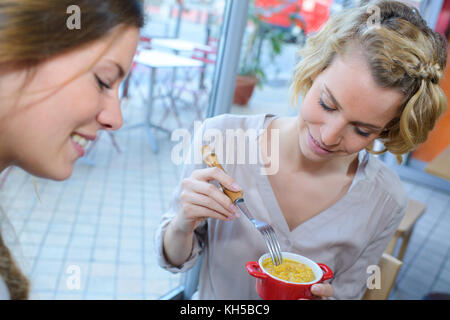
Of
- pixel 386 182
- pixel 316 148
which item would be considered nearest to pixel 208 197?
pixel 316 148

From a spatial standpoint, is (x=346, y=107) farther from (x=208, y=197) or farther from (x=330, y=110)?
(x=208, y=197)

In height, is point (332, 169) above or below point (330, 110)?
below

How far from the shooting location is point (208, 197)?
2.72ft

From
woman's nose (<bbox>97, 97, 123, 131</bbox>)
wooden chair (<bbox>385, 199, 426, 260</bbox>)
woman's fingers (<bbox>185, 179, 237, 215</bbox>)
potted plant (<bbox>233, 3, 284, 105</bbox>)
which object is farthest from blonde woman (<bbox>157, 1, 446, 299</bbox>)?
potted plant (<bbox>233, 3, 284, 105</bbox>)

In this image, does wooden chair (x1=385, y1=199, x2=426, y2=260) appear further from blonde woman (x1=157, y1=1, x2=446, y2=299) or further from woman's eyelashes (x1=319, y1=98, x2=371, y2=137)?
woman's eyelashes (x1=319, y1=98, x2=371, y2=137)

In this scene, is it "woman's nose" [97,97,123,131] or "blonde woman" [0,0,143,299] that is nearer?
"blonde woman" [0,0,143,299]

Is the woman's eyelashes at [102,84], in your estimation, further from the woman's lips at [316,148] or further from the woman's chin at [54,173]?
the woman's lips at [316,148]

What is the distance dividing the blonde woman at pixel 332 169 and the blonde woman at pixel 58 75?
0.33m

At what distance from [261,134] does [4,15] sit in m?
0.73

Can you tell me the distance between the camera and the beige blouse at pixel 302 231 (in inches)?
40.8

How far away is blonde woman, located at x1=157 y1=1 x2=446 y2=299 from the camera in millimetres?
839

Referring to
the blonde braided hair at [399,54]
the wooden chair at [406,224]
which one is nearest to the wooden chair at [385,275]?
the blonde braided hair at [399,54]

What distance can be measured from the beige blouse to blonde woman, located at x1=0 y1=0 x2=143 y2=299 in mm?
525

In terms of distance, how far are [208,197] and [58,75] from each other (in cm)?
41
